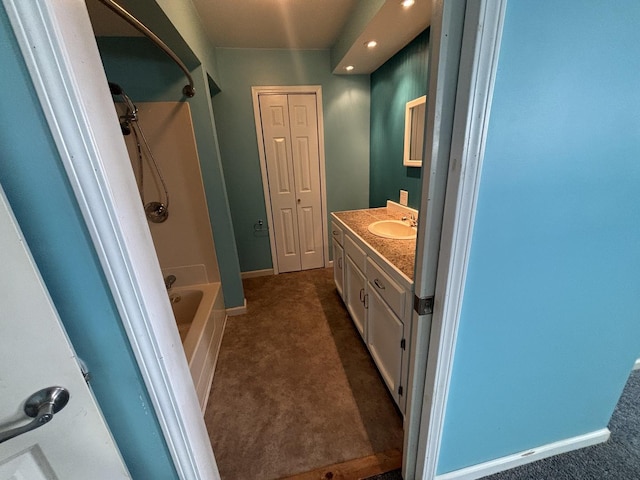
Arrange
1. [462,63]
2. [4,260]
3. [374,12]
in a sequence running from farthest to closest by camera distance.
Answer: [374,12], [462,63], [4,260]

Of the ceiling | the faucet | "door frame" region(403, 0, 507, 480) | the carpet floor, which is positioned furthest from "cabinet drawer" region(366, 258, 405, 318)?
the faucet

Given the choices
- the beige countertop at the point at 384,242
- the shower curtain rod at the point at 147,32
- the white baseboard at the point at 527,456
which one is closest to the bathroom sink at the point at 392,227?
the beige countertop at the point at 384,242

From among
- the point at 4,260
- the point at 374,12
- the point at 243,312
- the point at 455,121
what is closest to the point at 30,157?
the point at 4,260

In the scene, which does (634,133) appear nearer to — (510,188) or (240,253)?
(510,188)

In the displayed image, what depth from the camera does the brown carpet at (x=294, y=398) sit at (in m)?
1.26

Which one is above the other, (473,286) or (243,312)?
(473,286)

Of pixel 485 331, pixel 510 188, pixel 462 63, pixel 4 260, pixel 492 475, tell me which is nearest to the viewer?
pixel 4 260

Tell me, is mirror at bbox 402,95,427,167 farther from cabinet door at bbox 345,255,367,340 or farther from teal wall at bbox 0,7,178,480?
teal wall at bbox 0,7,178,480

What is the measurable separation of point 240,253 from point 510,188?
9.29ft

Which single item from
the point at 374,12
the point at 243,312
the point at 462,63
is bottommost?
the point at 243,312

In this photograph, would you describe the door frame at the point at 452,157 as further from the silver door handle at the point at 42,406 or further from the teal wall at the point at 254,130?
the teal wall at the point at 254,130

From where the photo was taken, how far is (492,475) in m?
1.12

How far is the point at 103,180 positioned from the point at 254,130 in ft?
8.04

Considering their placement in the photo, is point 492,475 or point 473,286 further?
point 492,475
